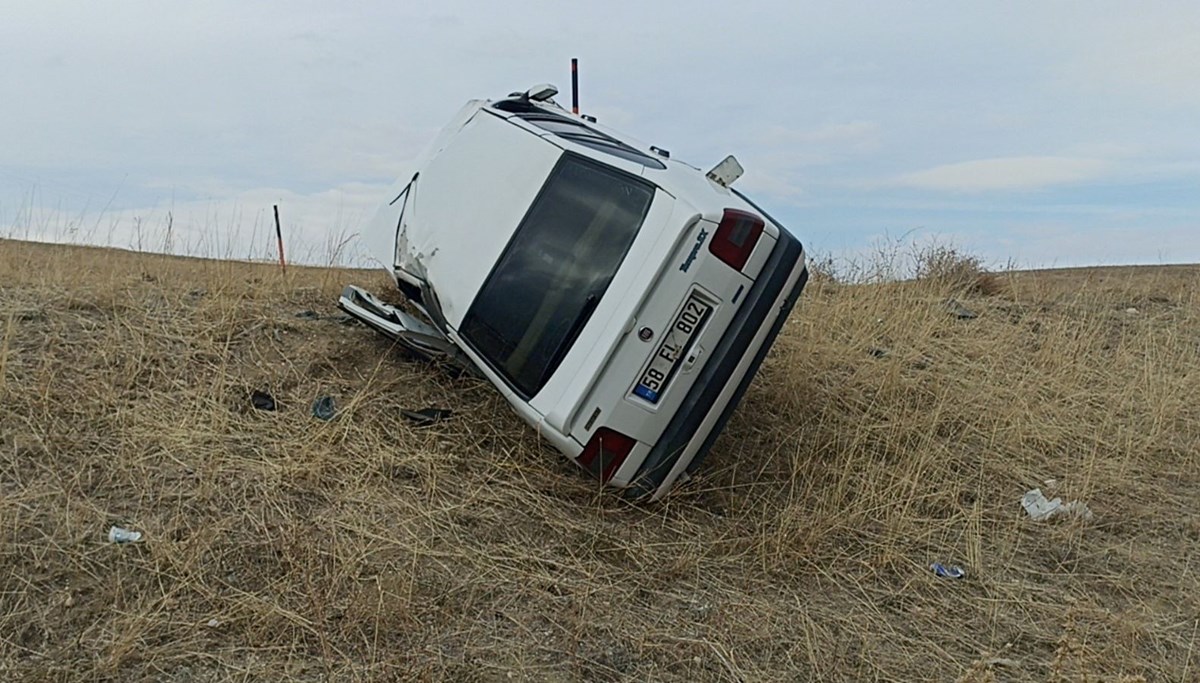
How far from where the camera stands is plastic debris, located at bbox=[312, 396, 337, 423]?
5180 mm

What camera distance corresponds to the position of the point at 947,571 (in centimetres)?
465

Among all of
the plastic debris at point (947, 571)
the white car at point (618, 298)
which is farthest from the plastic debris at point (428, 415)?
the plastic debris at point (947, 571)

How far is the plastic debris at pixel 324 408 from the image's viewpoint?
518 centimetres

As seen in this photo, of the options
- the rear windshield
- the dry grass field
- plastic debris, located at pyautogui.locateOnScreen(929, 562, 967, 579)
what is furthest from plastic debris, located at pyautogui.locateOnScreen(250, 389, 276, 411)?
plastic debris, located at pyautogui.locateOnScreen(929, 562, 967, 579)

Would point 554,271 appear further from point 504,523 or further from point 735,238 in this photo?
point 504,523

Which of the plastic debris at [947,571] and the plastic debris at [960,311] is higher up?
the plastic debris at [960,311]

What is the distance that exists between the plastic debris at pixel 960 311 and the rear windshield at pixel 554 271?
5.64 meters

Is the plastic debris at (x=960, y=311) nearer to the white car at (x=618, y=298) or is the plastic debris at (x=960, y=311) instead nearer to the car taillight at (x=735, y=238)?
the white car at (x=618, y=298)

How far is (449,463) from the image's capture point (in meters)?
4.95

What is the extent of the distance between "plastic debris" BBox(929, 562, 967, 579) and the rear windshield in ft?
7.38

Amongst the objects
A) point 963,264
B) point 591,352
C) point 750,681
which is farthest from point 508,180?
point 963,264

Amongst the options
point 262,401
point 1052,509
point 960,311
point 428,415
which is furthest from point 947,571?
point 960,311

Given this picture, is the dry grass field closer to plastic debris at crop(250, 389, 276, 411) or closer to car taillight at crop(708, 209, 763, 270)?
plastic debris at crop(250, 389, 276, 411)

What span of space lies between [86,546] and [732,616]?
9.42ft
